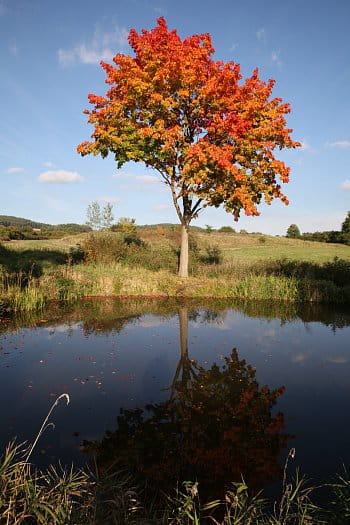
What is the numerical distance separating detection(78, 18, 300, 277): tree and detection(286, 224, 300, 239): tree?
65238 millimetres

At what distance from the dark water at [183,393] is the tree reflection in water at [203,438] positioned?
2cm

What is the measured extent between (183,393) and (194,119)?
15.5 meters

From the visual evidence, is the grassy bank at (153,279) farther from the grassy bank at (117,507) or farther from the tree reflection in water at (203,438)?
the grassy bank at (117,507)

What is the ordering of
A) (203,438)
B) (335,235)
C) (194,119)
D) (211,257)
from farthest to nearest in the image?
(335,235) < (211,257) < (194,119) < (203,438)

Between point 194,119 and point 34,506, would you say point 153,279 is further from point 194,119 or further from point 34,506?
point 34,506

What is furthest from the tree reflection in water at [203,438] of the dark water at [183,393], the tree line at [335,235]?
the tree line at [335,235]

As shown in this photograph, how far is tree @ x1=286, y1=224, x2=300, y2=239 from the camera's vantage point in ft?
260

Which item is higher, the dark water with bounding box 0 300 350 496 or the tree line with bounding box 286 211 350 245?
the tree line with bounding box 286 211 350 245

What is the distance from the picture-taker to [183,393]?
613 centimetres

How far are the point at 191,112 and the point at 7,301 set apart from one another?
12355 mm

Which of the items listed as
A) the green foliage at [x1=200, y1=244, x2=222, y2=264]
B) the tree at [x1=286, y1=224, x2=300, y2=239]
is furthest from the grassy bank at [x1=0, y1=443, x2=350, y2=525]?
the tree at [x1=286, y1=224, x2=300, y2=239]

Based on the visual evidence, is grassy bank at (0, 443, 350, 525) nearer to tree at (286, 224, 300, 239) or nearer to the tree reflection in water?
the tree reflection in water

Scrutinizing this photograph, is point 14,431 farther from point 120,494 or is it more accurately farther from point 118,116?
point 118,116

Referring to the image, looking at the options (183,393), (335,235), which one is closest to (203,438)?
(183,393)
